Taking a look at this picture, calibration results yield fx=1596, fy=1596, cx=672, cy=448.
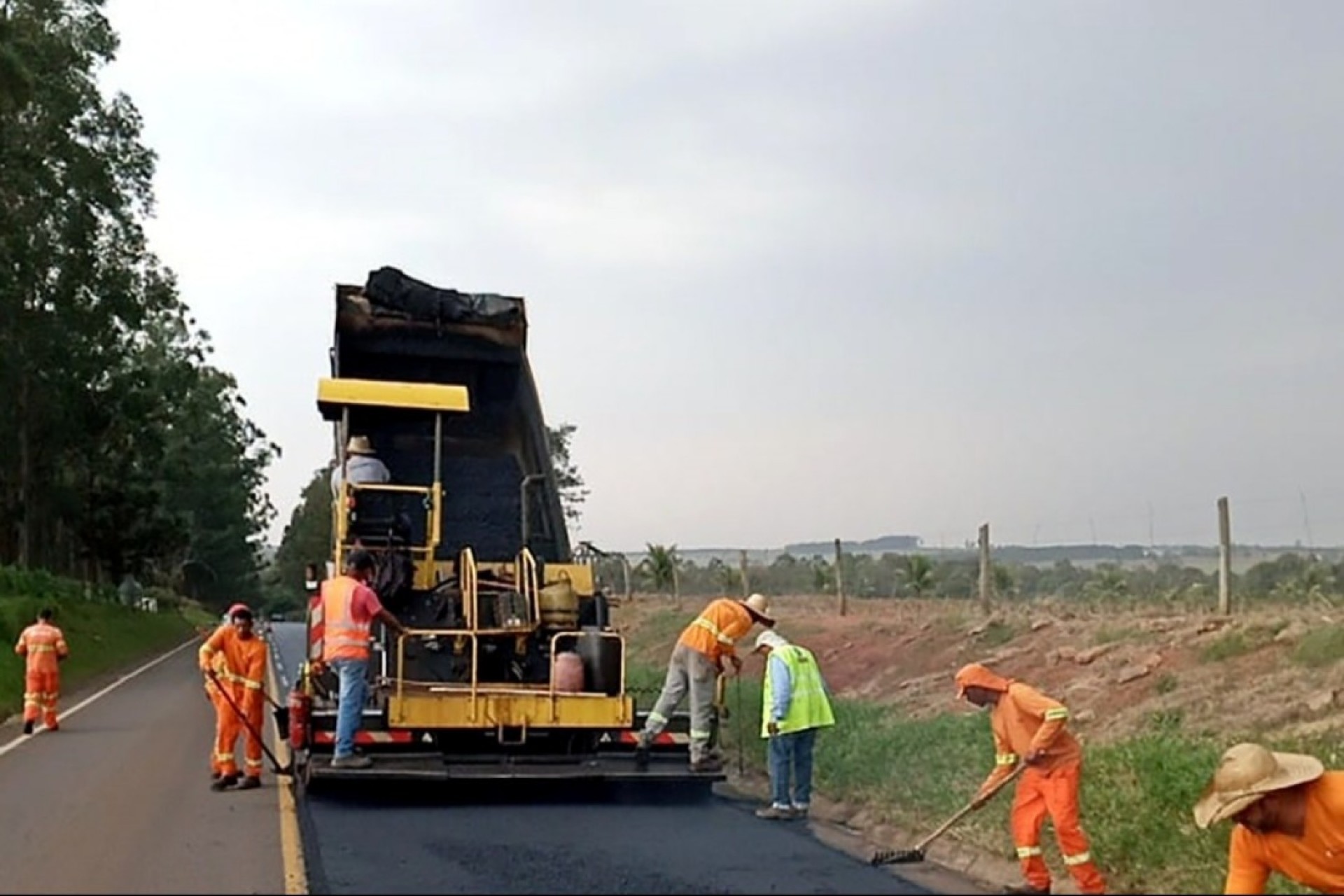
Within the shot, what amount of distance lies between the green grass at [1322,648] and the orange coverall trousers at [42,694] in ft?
41.4

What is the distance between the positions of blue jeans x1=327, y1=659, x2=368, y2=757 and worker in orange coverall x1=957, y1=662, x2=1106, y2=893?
4243mm

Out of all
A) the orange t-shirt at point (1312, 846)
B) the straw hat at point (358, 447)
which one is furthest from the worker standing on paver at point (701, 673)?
the orange t-shirt at point (1312, 846)

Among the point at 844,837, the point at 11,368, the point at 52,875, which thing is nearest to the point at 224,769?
the point at 52,875

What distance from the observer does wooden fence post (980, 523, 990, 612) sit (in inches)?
740

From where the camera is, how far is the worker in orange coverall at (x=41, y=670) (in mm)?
17156

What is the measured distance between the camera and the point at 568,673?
1112cm

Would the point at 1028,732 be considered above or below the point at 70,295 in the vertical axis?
below

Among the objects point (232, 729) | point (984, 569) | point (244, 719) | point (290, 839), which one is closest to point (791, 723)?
point (290, 839)

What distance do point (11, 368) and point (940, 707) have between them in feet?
90.7

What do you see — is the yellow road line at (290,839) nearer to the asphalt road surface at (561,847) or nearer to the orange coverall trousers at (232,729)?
the asphalt road surface at (561,847)

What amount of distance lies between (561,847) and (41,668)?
10444mm

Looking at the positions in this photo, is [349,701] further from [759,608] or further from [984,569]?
[984,569]

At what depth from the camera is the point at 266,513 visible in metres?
85.6

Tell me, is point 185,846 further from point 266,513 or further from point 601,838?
point 266,513
